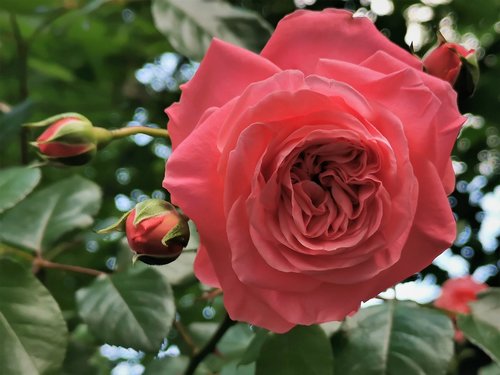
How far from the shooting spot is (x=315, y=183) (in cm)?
56

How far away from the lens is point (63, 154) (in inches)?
26.4

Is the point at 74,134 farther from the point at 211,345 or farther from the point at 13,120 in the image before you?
the point at 13,120

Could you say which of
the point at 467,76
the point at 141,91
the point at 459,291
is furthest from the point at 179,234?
the point at 141,91

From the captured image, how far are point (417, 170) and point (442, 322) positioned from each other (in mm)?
242

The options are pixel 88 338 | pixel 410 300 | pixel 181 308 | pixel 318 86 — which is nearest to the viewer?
pixel 318 86

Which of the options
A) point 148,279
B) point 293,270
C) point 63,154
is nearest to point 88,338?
point 148,279

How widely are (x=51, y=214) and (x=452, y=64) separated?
58 centimetres

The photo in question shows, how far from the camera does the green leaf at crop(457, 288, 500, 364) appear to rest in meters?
0.69

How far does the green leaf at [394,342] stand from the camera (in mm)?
669

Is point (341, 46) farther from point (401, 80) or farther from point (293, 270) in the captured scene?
point (293, 270)

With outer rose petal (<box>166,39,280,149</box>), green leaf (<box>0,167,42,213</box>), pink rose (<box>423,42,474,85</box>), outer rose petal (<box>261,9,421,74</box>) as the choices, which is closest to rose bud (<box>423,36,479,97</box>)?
pink rose (<box>423,42,474,85</box>)

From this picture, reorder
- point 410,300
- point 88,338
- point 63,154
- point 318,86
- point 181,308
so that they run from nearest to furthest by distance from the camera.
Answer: point 318,86
point 63,154
point 410,300
point 88,338
point 181,308

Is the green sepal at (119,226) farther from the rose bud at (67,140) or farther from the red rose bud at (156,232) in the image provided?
the rose bud at (67,140)

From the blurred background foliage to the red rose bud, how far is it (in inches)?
28.1
